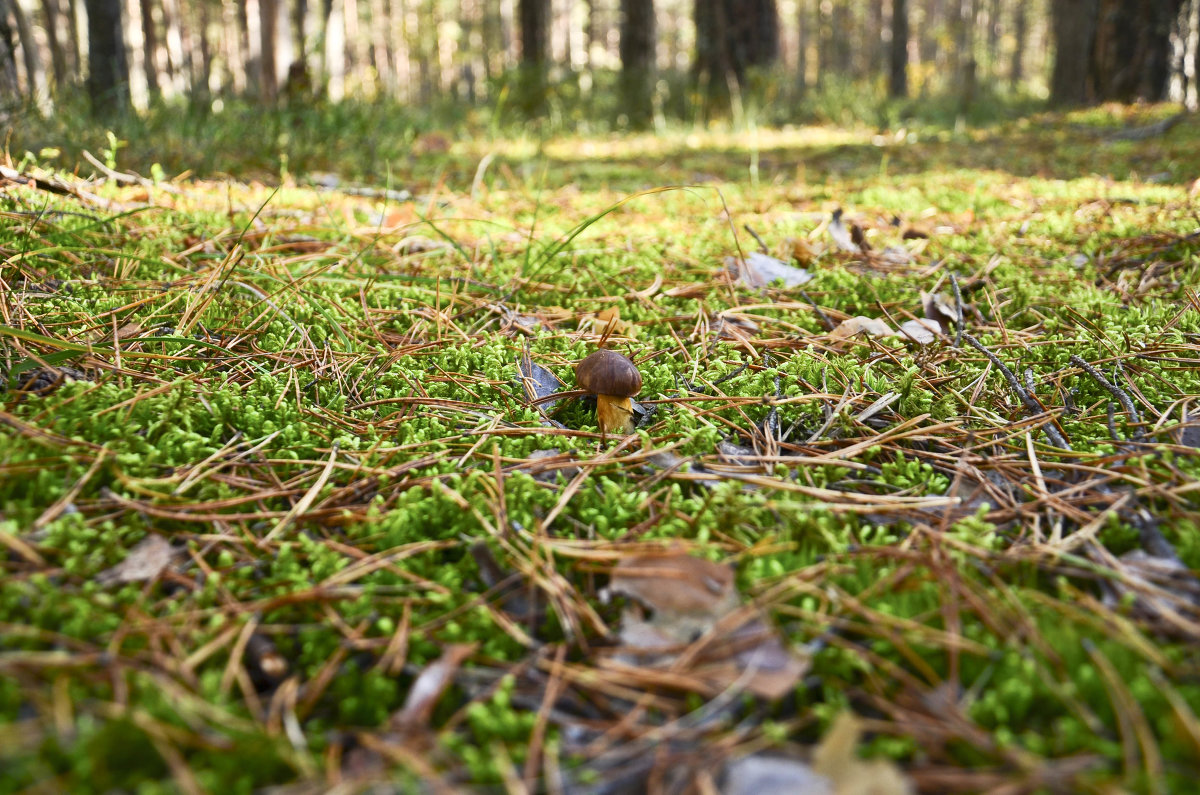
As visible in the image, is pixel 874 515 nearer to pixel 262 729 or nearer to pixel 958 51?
pixel 262 729

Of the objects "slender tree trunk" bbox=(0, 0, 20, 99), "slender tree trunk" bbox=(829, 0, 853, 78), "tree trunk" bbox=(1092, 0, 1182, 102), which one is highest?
"slender tree trunk" bbox=(829, 0, 853, 78)

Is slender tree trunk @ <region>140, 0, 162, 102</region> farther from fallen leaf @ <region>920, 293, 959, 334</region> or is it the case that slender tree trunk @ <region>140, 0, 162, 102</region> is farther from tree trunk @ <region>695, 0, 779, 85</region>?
fallen leaf @ <region>920, 293, 959, 334</region>

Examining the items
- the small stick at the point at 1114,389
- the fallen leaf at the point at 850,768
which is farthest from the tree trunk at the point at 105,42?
the fallen leaf at the point at 850,768

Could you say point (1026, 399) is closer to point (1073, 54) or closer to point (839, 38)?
point (1073, 54)

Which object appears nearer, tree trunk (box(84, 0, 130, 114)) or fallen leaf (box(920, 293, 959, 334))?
fallen leaf (box(920, 293, 959, 334))

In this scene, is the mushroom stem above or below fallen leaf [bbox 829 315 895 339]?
below

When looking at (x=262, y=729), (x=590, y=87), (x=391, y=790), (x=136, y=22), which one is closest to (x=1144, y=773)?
(x=391, y=790)

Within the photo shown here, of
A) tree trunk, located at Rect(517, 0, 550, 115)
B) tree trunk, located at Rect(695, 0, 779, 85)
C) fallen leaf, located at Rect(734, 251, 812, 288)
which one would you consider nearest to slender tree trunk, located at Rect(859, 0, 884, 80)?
tree trunk, located at Rect(695, 0, 779, 85)

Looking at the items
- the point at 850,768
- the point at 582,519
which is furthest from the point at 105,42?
the point at 850,768
